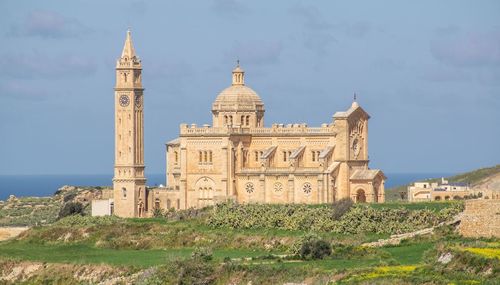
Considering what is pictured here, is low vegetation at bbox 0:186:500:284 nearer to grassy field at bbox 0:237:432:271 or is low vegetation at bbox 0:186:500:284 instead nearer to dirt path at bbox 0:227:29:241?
grassy field at bbox 0:237:432:271

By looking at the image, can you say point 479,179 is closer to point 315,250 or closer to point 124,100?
point 124,100

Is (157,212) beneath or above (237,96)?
beneath

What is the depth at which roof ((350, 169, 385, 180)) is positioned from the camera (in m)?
95.5

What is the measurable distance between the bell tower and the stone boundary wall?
3494 centimetres

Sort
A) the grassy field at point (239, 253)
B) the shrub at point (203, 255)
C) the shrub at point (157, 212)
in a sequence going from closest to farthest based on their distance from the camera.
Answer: the grassy field at point (239, 253), the shrub at point (203, 255), the shrub at point (157, 212)

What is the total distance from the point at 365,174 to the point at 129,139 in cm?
1541

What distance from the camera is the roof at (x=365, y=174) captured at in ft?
313

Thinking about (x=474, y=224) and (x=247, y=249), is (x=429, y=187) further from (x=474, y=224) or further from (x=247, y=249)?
(x=474, y=224)

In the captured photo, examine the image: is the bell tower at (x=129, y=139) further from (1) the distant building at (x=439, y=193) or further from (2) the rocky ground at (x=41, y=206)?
(1) the distant building at (x=439, y=193)

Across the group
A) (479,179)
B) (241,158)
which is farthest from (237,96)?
(479,179)

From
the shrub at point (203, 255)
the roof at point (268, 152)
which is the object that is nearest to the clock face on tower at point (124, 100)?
the roof at point (268, 152)

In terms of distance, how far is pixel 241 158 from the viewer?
3900 inches

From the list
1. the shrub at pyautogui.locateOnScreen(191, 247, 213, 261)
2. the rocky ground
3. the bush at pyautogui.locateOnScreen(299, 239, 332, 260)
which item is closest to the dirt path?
the rocky ground

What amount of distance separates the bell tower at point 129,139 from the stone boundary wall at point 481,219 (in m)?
34.9
